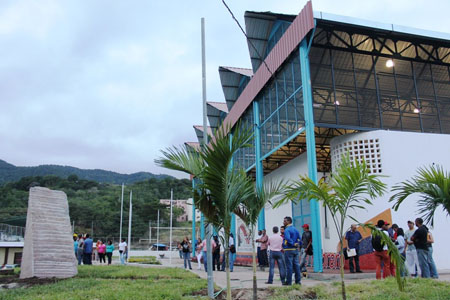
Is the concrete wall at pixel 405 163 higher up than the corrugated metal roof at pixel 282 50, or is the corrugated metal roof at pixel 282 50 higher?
the corrugated metal roof at pixel 282 50

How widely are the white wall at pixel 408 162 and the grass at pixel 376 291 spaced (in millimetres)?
6103

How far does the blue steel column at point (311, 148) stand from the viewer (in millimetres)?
12867

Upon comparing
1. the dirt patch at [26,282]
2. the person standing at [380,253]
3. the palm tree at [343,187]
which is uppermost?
the palm tree at [343,187]

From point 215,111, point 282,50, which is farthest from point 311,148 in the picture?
point 215,111

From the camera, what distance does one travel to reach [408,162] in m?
14.6

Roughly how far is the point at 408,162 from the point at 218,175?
11268 millimetres

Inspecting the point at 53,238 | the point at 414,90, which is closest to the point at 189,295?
the point at 53,238

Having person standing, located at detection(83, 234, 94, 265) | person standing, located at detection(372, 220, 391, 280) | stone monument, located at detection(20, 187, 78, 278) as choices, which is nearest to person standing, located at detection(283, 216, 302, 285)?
person standing, located at detection(372, 220, 391, 280)

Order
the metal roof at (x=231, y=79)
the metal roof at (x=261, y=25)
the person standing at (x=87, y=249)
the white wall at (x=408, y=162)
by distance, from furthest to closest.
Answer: the metal roof at (x=231, y=79) → the metal roof at (x=261, y=25) → the person standing at (x=87, y=249) → the white wall at (x=408, y=162)

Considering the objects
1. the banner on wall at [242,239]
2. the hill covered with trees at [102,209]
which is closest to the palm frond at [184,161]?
the banner on wall at [242,239]

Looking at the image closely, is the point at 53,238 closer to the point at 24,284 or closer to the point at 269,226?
the point at 24,284

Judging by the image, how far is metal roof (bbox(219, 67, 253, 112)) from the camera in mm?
26688

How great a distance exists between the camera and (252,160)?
23094 mm

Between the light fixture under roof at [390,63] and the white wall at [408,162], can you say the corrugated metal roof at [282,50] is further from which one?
the light fixture under roof at [390,63]
